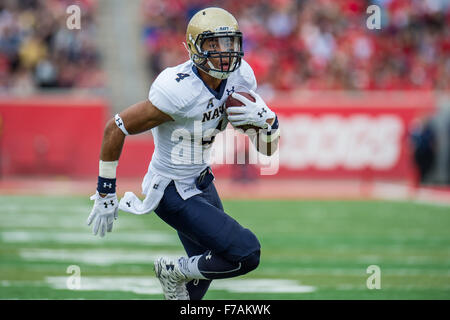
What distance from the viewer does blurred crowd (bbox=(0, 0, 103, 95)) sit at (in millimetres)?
15688

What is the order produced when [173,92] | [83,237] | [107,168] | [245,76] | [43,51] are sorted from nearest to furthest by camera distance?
1. [173,92]
2. [107,168]
3. [245,76]
4. [83,237]
5. [43,51]

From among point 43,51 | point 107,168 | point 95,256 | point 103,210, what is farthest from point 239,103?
point 43,51

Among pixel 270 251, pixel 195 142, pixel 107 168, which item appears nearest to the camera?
pixel 107 168

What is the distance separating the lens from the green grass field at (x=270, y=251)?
20.0ft

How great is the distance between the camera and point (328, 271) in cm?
703

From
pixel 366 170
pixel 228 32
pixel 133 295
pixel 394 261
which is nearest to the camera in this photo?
pixel 228 32

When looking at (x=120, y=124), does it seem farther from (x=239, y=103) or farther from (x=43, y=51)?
(x=43, y=51)

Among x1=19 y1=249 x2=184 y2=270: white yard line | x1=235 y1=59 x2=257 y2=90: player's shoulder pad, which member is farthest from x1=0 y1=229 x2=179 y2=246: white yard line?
x1=235 y1=59 x2=257 y2=90: player's shoulder pad

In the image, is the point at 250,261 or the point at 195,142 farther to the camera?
the point at 195,142

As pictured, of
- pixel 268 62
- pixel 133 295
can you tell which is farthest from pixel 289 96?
pixel 133 295

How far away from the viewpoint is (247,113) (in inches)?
180

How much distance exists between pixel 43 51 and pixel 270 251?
367 inches

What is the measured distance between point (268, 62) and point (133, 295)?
11.1 metres
